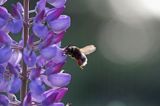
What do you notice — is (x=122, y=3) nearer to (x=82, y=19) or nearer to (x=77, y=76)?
(x=82, y=19)

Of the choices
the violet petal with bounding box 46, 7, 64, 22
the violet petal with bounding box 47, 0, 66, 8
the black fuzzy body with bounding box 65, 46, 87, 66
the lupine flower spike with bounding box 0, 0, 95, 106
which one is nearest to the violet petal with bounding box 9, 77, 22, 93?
the lupine flower spike with bounding box 0, 0, 95, 106

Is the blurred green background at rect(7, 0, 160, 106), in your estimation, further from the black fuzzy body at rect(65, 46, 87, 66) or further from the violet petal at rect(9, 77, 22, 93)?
the violet petal at rect(9, 77, 22, 93)

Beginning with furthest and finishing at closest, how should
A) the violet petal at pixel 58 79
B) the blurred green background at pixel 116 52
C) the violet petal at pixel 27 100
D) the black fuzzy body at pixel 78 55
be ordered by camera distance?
the blurred green background at pixel 116 52, the black fuzzy body at pixel 78 55, the violet petal at pixel 58 79, the violet petal at pixel 27 100

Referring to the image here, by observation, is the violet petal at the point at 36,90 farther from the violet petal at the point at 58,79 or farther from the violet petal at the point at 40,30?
the violet petal at the point at 40,30

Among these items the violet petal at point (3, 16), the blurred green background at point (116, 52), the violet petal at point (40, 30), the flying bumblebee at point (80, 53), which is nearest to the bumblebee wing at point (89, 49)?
the flying bumblebee at point (80, 53)

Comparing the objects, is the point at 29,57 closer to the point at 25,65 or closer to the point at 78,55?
the point at 25,65

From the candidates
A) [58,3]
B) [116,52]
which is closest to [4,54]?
[58,3]
